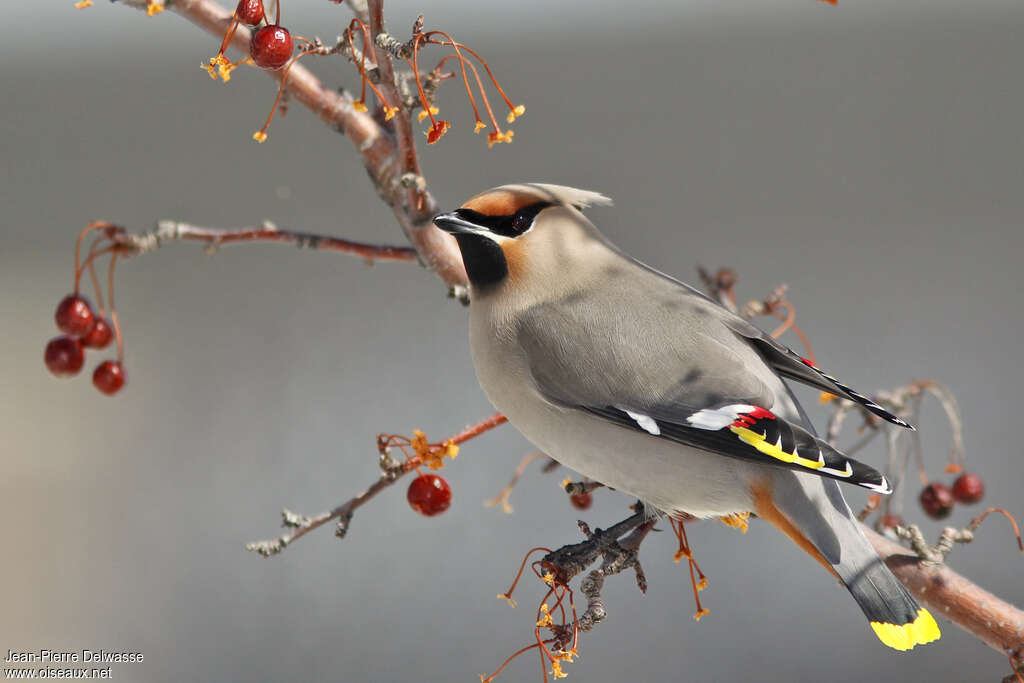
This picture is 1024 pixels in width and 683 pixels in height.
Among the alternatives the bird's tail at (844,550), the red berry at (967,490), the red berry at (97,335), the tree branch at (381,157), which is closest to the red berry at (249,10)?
the tree branch at (381,157)

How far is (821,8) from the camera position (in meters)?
2.89

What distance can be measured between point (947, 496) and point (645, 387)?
891 millimetres

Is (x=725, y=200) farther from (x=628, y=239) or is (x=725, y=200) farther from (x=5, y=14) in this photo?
(x=5, y=14)

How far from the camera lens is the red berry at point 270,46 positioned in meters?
1.20

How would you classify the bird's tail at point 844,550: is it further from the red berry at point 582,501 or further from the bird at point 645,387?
the red berry at point 582,501

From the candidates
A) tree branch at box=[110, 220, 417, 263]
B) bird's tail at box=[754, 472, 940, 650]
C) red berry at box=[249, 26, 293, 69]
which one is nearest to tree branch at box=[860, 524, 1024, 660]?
bird's tail at box=[754, 472, 940, 650]

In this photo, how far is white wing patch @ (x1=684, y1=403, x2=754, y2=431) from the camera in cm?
131

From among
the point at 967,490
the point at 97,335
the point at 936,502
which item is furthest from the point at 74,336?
the point at 967,490

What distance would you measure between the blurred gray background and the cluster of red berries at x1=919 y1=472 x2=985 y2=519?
106 cm

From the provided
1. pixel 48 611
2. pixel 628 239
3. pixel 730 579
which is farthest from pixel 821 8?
pixel 48 611

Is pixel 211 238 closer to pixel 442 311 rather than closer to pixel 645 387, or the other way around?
pixel 645 387

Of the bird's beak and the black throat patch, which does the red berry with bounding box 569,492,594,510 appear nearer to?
the black throat patch

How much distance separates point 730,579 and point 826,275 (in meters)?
0.95

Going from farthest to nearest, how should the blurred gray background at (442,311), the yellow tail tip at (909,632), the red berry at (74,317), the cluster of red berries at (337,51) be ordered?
1. the blurred gray background at (442,311)
2. the red berry at (74,317)
3. the yellow tail tip at (909,632)
4. the cluster of red berries at (337,51)
